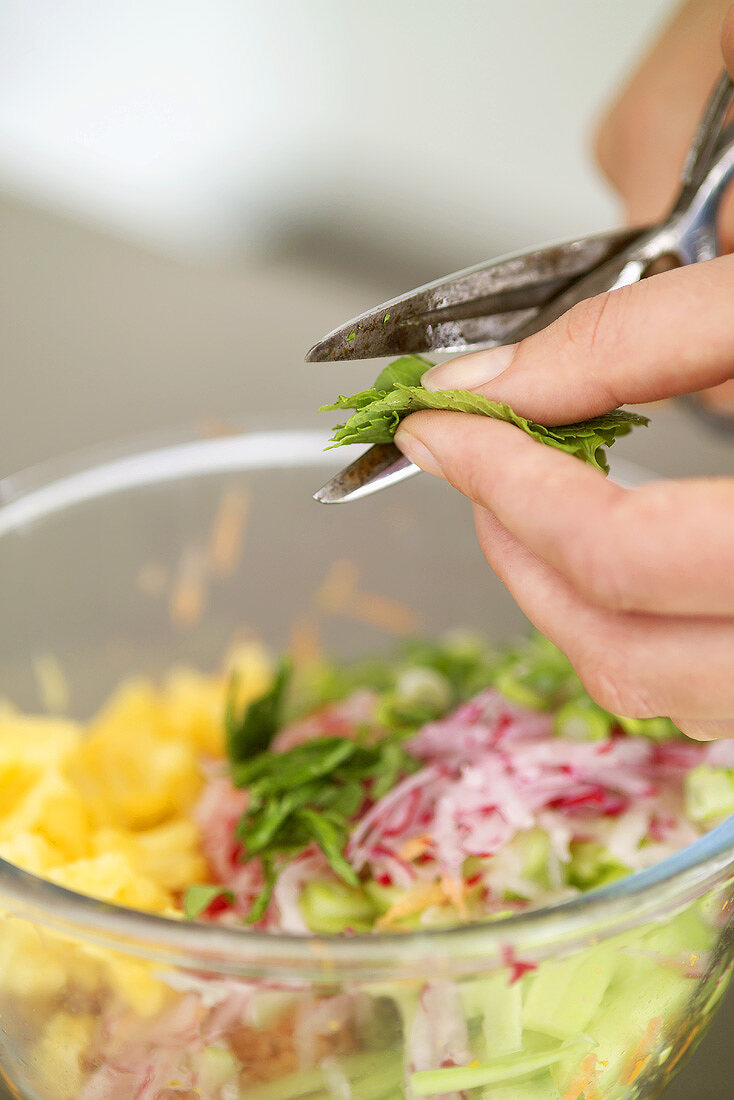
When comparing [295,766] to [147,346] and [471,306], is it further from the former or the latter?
[147,346]

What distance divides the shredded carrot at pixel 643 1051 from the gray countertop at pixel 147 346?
81cm

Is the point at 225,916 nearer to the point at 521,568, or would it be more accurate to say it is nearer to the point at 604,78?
the point at 521,568

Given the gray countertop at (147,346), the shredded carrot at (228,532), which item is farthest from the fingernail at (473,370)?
the gray countertop at (147,346)

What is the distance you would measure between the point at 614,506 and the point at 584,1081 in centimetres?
27

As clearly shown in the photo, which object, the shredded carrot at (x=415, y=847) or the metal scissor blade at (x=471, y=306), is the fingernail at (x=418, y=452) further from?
the shredded carrot at (x=415, y=847)

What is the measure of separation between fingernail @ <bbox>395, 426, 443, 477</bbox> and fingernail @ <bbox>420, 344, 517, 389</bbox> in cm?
2

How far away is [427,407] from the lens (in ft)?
1.41

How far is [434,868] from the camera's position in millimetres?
531

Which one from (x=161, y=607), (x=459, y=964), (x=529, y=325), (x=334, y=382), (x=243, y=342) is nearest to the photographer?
(x=459, y=964)

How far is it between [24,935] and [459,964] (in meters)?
0.18

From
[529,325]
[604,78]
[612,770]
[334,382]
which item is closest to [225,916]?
[612,770]

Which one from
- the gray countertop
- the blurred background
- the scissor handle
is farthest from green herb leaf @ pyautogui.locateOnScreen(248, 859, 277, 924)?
the blurred background

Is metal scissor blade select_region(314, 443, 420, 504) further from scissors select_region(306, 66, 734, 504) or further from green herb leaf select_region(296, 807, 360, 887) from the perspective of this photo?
green herb leaf select_region(296, 807, 360, 887)

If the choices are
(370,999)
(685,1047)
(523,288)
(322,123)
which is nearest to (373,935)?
(370,999)
